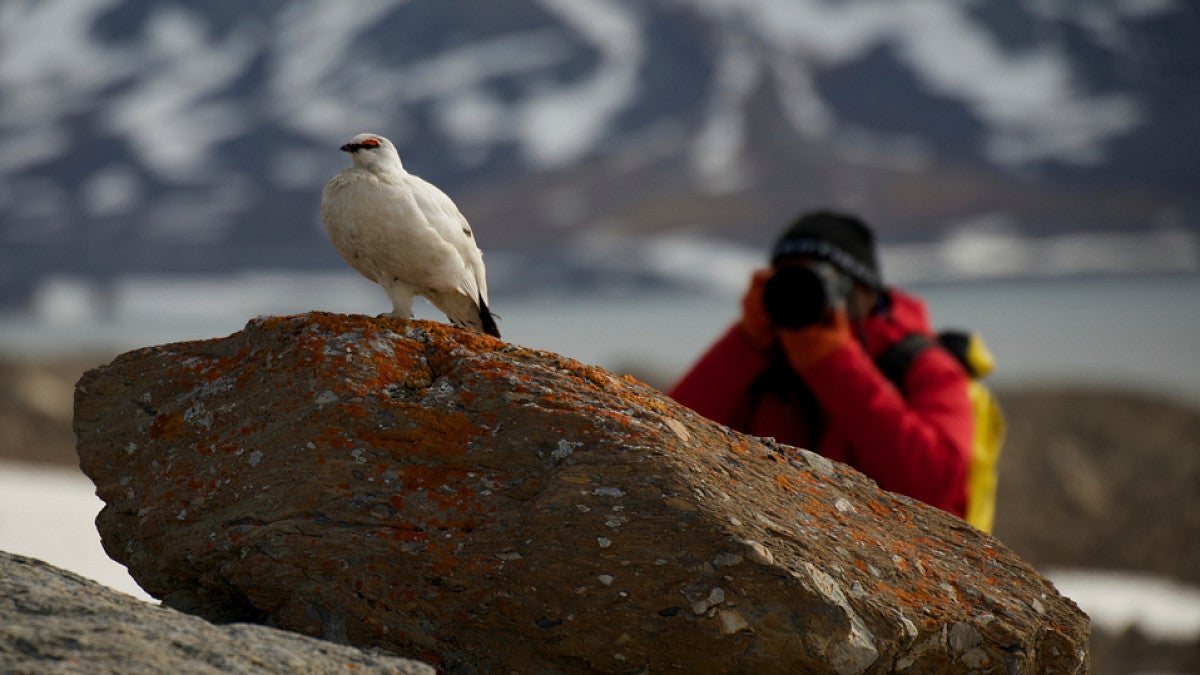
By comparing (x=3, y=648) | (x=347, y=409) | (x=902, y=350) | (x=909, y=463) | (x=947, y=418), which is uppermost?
(x=902, y=350)

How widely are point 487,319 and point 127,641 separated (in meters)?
1.77

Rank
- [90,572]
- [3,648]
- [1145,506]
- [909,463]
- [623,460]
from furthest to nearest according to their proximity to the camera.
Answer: [1145,506] → [90,572] → [909,463] → [623,460] → [3,648]

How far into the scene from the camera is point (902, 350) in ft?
17.8

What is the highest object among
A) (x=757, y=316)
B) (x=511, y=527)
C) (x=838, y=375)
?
(x=757, y=316)

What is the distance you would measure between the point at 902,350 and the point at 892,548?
2.12 metres

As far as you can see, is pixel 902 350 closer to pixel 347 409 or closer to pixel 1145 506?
pixel 347 409

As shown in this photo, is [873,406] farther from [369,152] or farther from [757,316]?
[369,152]

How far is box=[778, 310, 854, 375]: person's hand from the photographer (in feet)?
Result: 16.7

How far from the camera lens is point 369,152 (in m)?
3.67

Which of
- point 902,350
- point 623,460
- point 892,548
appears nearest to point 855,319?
point 902,350

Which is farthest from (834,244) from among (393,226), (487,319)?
(393,226)

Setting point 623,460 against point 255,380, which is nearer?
point 623,460

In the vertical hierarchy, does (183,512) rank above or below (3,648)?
above

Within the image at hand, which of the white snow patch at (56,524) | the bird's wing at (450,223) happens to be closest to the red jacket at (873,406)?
the bird's wing at (450,223)
